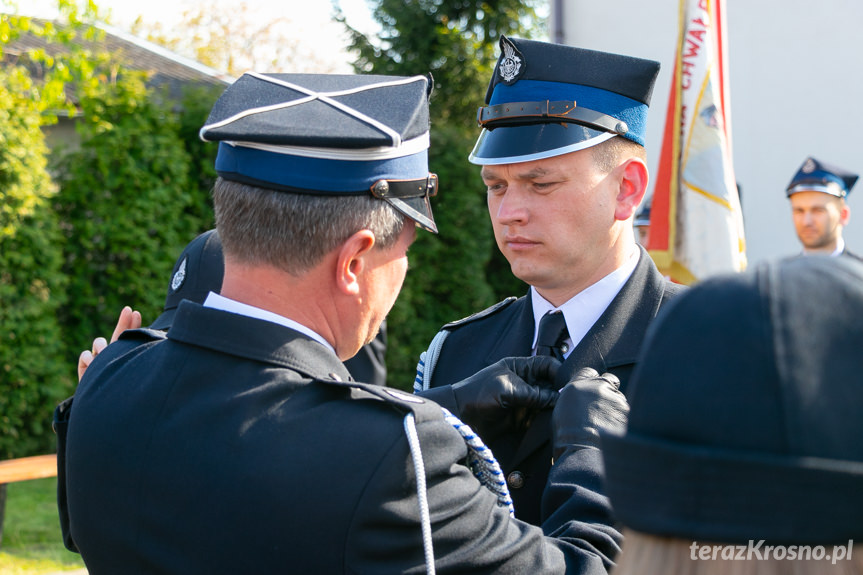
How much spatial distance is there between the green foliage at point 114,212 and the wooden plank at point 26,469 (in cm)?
147

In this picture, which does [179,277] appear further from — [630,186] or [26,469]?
[26,469]

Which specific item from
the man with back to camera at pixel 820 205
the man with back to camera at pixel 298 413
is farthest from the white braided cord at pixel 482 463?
the man with back to camera at pixel 820 205

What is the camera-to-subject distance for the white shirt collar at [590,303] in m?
2.35

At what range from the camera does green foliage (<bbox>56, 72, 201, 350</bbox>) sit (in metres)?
7.10

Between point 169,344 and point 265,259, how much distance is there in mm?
232

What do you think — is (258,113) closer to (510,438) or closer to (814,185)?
(510,438)

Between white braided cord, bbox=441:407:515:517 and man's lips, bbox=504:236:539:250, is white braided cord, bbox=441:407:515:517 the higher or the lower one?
the lower one

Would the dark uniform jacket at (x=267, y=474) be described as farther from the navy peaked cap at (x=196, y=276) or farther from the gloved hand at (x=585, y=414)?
the navy peaked cap at (x=196, y=276)

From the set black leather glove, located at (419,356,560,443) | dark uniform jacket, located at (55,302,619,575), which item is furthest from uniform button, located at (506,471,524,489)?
dark uniform jacket, located at (55,302,619,575)

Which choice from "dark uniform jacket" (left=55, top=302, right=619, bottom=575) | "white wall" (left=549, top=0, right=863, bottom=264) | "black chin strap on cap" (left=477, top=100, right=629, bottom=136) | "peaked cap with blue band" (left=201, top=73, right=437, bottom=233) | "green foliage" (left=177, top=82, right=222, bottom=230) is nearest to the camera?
"dark uniform jacket" (left=55, top=302, right=619, bottom=575)

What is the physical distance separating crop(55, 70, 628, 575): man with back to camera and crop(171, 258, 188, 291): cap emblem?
1.09 m

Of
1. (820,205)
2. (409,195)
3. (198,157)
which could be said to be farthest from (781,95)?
(409,195)

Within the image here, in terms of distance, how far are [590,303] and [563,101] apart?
549 mm

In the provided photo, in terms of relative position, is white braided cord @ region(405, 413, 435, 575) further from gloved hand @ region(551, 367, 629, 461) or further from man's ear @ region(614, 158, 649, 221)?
man's ear @ region(614, 158, 649, 221)
